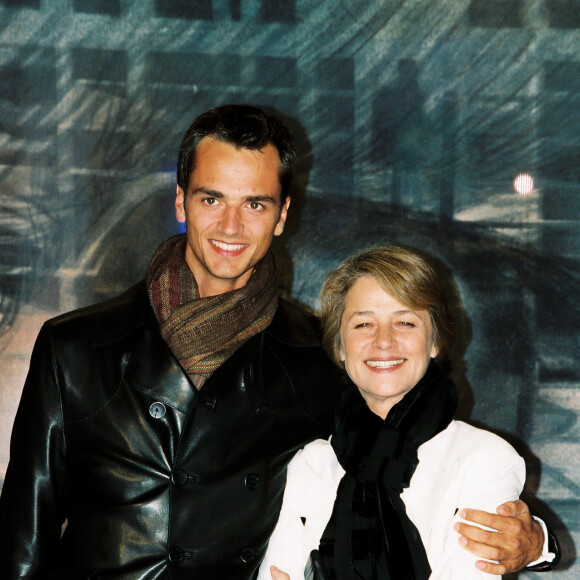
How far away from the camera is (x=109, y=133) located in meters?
3.35

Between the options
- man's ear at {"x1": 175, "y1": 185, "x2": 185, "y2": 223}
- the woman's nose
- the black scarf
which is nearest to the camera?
the black scarf

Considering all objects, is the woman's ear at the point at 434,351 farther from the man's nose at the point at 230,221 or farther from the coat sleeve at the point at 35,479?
the coat sleeve at the point at 35,479

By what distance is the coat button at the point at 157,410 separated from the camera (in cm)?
185

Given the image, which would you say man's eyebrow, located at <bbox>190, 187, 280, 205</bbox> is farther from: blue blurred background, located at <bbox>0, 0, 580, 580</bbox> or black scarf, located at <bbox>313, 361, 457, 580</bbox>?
blue blurred background, located at <bbox>0, 0, 580, 580</bbox>

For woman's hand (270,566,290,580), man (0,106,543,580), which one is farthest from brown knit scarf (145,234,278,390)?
woman's hand (270,566,290,580)

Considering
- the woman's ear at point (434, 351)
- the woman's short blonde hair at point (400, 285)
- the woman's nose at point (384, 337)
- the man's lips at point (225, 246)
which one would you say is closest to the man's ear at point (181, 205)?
the man's lips at point (225, 246)

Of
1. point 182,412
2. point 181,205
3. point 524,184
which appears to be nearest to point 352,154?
point 524,184

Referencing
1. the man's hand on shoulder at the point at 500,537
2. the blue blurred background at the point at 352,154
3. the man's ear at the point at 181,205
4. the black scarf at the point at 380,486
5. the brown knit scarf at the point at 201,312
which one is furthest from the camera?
the blue blurred background at the point at 352,154

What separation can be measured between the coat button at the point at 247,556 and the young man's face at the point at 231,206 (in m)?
0.64

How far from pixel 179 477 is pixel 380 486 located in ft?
1.48

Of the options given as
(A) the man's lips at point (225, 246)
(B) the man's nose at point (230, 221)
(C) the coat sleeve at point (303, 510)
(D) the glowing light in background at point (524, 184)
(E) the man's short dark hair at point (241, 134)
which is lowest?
(C) the coat sleeve at point (303, 510)

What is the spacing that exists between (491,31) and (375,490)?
229 centimetres

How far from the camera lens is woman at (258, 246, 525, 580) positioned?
5.41 ft

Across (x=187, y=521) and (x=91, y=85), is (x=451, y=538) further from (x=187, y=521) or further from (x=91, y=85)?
(x=91, y=85)
